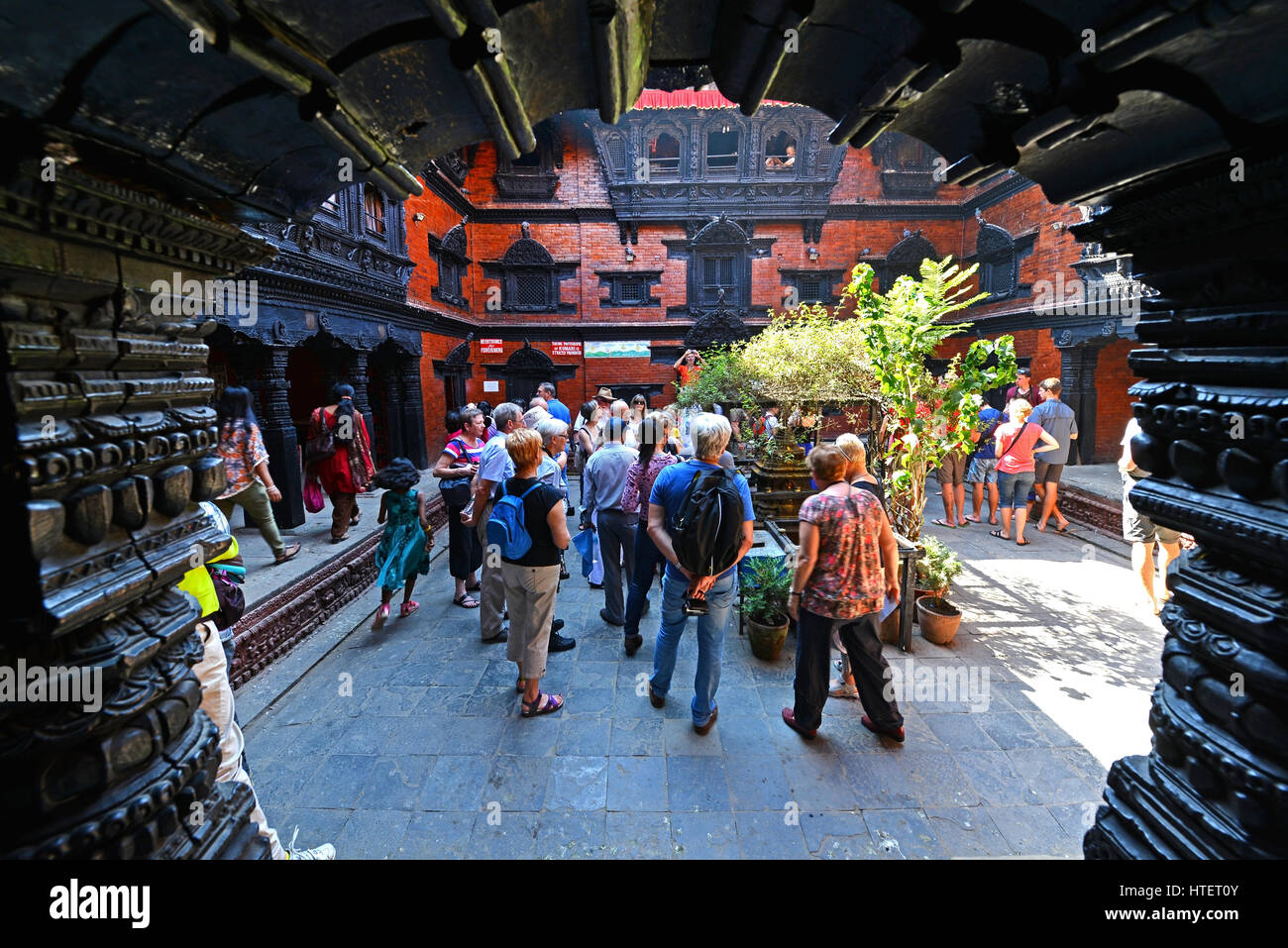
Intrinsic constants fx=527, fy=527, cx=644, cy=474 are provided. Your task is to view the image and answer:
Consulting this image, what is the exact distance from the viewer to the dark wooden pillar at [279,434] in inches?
285

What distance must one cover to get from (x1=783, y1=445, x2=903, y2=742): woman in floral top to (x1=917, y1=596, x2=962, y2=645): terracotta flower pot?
1590 mm

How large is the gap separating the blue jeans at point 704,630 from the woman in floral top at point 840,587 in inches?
A: 18.2

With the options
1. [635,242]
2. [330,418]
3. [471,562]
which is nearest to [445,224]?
[635,242]

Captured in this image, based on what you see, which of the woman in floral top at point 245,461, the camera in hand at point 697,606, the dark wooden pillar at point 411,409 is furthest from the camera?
the dark wooden pillar at point 411,409

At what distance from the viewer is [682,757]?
3.37m

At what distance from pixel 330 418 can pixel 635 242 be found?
12118 millimetres

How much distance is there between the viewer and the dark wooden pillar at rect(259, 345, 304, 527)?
7.23m

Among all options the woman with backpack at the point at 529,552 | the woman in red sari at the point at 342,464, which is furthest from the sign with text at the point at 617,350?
the woman with backpack at the point at 529,552

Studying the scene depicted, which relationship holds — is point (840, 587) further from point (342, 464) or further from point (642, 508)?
point (342, 464)

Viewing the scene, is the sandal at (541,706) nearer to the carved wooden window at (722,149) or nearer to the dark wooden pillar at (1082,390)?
the dark wooden pillar at (1082,390)

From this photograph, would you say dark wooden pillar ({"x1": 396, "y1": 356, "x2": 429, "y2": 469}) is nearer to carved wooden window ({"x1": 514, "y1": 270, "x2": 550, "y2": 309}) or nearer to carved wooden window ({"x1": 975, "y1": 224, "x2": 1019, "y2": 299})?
carved wooden window ({"x1": 514, "y1": 270, "x2": 550, "y2": 309})

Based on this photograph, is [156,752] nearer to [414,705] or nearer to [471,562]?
[414,705]

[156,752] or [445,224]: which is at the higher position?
[445,224]

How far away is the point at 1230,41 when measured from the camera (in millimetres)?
1144
